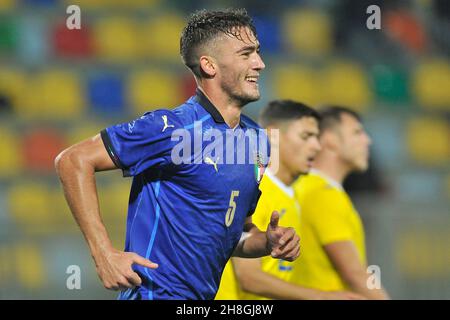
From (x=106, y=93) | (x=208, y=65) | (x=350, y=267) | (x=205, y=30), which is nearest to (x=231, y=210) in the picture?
(x=208, y=65)

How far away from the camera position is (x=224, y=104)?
12.5 feet

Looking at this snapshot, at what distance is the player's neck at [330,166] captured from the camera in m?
6.02

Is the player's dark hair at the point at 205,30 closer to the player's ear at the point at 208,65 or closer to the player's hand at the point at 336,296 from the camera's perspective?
the player's ear at the point at 208,65

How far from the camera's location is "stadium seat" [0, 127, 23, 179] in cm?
943

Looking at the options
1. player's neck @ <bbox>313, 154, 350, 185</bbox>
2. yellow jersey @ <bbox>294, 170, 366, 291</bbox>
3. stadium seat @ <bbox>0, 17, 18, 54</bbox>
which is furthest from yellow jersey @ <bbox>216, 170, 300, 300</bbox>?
stadium seat @ <bbox>0, 17, 18, 54</bbox>

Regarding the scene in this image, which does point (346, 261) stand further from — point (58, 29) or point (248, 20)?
point (58, 29)

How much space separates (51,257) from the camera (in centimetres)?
839

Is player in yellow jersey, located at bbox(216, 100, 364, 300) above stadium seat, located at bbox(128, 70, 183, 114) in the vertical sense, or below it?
below

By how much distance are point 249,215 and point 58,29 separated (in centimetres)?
652

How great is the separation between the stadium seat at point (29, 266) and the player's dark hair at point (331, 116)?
326 cm

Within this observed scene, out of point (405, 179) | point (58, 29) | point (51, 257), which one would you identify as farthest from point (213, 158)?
point (58, 29)

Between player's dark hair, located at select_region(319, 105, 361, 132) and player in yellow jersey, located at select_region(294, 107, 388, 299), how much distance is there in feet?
0.49

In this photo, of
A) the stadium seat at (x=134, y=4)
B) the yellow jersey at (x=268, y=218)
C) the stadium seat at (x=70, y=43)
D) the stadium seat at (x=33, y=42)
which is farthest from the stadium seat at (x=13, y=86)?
the yellow jersey at (x=268, y=218)

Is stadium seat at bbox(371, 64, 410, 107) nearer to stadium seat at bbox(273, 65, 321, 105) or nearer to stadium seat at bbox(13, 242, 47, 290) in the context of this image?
stadium seat at bbox(273, 65, 321, 105)
